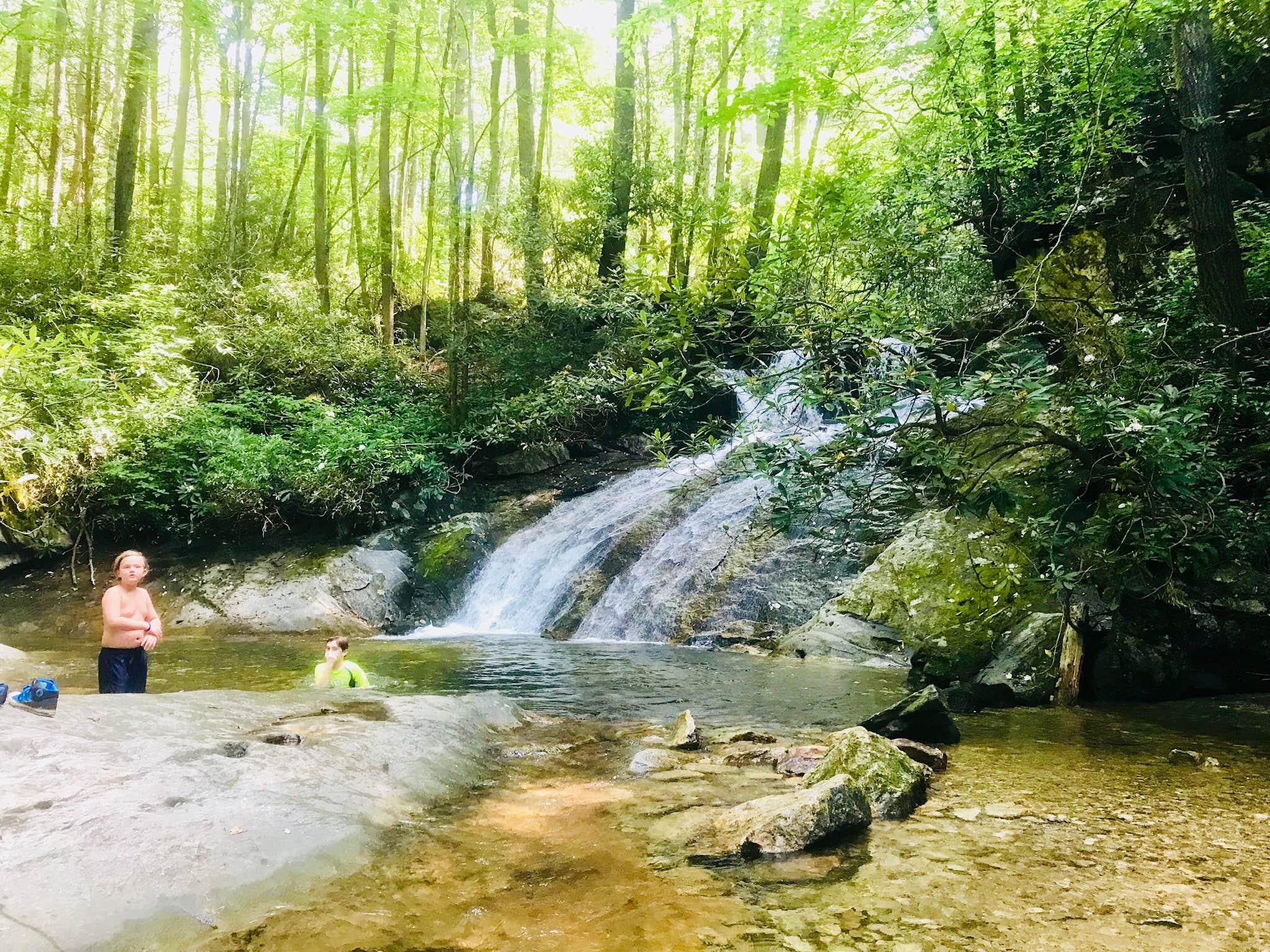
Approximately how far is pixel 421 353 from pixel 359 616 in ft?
28.6

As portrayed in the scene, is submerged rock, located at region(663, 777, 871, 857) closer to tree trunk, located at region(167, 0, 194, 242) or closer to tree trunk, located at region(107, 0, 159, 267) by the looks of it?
tree trunk, located at region(107, 0, 159, 267)

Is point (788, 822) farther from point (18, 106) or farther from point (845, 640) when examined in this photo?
point (18, 106)

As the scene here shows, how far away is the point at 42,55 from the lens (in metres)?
17.0

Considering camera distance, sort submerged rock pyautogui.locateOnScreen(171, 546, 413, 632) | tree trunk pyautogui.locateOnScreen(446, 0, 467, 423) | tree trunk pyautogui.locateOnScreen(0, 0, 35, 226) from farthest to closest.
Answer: tree trunk pyautogui.locateOnScreen(446, 0, 467, 423) < tree trunk pyautogui.locateOnScreen(0, 0, 35, 226) < submerged rock pyautogui.locateOnScreen(171, 546, 413, 632)

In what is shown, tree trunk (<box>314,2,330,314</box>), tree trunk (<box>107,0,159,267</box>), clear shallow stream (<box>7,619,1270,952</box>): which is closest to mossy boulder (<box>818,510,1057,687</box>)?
clear shallow stream (<box>7,619,1270,952</box>)

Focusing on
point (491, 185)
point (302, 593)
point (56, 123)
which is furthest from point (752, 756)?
point (56, 123)

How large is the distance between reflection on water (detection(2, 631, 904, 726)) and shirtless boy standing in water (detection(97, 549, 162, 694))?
7.20 feet

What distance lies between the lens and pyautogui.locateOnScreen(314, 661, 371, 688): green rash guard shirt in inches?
285

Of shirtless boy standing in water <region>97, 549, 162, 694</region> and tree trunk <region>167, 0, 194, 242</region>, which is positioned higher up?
tree trunk <region>167, 0, 194, 242</region>

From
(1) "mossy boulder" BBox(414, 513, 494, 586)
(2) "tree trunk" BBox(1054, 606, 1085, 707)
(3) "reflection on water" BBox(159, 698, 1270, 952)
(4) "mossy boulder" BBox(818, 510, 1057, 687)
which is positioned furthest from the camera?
(1) "mossy boulder" BBox(414, 513, 494, 586)

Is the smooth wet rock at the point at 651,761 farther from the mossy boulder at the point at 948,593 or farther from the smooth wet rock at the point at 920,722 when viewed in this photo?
the mossy boulder at the point at 948,593

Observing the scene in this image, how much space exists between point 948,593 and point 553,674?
469cm

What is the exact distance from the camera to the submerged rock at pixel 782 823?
12.1ft

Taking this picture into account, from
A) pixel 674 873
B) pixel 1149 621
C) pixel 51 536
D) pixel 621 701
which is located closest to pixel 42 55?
pixel 51 536
